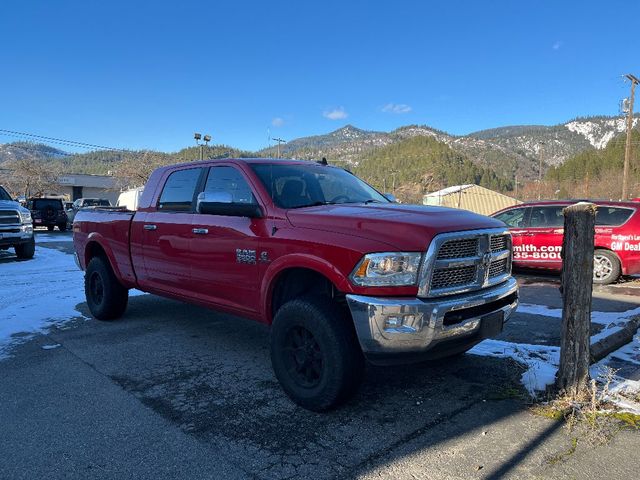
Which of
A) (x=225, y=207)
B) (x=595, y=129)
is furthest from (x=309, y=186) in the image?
(x=595, y=129)

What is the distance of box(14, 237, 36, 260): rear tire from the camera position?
1252 cm

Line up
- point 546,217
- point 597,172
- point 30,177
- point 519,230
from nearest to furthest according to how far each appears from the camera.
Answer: point 546,217, point 519,230, point 30,177, point 597,172

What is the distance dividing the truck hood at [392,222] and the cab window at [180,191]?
1513 mm

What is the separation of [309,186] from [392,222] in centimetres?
138

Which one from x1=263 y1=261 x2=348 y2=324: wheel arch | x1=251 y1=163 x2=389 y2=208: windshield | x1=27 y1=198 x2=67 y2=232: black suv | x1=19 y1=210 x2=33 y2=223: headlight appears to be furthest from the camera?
x1=27 y1=198 x2=67 y2=232: black suv

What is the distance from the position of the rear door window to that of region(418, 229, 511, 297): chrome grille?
242 inches

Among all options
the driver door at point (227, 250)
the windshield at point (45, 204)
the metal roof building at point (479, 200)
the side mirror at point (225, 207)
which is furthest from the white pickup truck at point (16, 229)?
the metal roof building at point (479, 200)

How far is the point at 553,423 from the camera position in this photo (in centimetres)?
323

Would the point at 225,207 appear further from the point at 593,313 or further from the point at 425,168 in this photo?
the point at 425,168

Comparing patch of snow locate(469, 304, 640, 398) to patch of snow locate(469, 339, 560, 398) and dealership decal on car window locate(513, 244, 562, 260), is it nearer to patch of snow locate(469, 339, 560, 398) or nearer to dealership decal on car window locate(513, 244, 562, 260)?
patch of snow locate(469, 339, 560, 398)

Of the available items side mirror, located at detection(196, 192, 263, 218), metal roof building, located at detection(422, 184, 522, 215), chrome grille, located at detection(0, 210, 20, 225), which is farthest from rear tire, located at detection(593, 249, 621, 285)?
metal roof building, located at detection(422, 184, 522, 215)

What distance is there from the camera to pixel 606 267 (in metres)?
8.75

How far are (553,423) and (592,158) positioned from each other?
103m

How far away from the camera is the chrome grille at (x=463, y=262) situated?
3.12 meters
